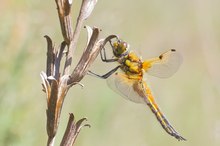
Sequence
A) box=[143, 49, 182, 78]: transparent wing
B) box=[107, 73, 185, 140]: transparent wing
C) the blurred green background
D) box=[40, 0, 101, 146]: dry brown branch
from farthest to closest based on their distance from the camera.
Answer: the blurred green background
box=[143, 49, 182, 78]: transparent wing
box=[107, 73, 185, 140]: transparent wing
box=[40, 0, 101, 146]: dry brown branch

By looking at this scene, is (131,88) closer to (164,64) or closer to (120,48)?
(120,48)

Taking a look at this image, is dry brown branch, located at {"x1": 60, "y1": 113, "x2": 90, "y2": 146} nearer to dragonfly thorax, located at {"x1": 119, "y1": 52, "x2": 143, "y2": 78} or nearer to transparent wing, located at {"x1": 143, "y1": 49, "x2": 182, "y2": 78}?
dragonfly thorax, located at {"x1": 119, "y1": 52, "x2": 143, "y2": 78}

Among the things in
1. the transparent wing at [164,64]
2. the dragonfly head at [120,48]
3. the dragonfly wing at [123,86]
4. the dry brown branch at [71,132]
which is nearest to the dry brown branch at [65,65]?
the dry brown branch at [71,132]

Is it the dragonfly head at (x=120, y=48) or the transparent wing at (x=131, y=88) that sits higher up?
the dragonfly head at (x=120, y=48)

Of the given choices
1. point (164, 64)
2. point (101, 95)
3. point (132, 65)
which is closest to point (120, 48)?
point (132, 65)

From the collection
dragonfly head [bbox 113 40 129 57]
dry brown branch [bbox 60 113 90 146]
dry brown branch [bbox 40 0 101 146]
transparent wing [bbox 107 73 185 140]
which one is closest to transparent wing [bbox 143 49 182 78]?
transparent wing [bbox 107 73 185 140]

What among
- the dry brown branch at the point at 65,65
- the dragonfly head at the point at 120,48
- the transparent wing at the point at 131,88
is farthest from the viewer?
the transparent wing at the point at 131,88

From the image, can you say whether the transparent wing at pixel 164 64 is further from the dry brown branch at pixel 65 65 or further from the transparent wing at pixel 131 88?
the dry brown branch at pixel 65 65
